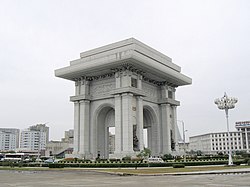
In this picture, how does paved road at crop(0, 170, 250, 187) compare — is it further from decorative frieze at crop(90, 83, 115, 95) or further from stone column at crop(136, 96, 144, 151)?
decorative frieze at crop(90, 83, 115, 95)

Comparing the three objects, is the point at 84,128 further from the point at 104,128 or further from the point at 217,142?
the point at 217,142

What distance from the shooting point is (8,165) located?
40125 mm

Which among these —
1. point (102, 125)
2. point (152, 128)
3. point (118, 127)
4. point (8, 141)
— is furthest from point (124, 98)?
point (8, 141)

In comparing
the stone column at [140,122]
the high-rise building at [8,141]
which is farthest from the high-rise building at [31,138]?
the stone column at [140,122]

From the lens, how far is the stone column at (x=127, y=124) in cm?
4184

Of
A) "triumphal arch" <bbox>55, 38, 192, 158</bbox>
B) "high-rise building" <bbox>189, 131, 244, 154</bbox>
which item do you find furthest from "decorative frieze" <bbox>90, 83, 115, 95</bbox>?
"high-rise building" <bbox>189, 131, 244, 154</bbox>

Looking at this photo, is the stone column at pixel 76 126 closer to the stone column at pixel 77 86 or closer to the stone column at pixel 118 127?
the stone column at pixel 77 86

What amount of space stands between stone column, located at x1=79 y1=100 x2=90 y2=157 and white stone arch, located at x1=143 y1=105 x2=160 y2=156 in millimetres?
9772

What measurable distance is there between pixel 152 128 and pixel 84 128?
11.9 m

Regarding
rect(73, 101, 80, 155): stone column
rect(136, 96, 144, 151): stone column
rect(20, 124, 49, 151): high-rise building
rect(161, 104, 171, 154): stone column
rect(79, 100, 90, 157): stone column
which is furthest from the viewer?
rect(20, 124, 49, 151): high-rise building

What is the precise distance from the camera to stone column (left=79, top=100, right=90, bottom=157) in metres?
46.8

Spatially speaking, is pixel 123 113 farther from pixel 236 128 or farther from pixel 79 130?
pixel 236 128

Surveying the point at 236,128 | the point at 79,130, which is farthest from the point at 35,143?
the point at 79,130

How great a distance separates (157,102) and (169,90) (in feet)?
12.3
